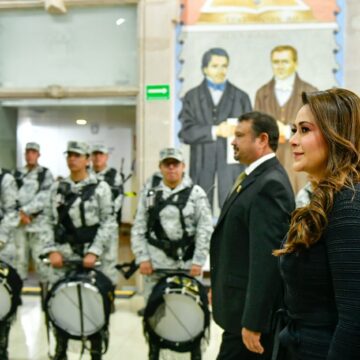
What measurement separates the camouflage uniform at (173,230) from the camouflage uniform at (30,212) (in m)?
2.65

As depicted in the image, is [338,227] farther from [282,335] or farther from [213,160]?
[213,160]

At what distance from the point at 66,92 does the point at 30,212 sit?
167 cm

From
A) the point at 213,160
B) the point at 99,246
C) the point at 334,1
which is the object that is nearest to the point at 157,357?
the point at 99,246

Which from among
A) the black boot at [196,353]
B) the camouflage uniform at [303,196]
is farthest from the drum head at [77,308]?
the camouflage uniform at [303,196]

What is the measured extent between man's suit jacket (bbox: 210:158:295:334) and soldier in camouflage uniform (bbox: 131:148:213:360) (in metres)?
1.31

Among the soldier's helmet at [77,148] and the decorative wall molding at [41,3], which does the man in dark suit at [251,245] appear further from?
the decorative wall molding at [41,3]

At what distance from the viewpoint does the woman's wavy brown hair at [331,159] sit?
125 cm

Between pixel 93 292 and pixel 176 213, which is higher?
pixel 176 213

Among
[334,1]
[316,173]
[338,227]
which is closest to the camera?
[338,227]

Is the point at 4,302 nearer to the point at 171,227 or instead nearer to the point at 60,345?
the point at 60,345

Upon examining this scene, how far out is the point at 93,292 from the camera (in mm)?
3398

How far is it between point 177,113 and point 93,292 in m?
3.16

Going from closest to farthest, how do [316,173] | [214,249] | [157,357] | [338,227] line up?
[338,227] < [316,173] < [214,249] < [157,357]

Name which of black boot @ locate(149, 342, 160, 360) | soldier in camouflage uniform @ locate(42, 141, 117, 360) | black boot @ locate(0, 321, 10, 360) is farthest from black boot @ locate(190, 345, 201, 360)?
black boot @ locate(0, 321, 10, 360)
